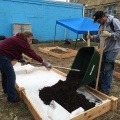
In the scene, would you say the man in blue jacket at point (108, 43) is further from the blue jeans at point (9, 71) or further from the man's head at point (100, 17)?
the blue jeans at point (9, 71)

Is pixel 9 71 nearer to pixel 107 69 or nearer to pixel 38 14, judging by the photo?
pixel 107 69

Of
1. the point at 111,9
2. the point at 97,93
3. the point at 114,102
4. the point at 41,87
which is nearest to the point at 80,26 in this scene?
the point at 41,87

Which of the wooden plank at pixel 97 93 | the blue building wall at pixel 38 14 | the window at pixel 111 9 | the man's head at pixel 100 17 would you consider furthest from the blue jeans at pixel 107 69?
the window at pixel 111 9

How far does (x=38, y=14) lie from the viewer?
1248 cm

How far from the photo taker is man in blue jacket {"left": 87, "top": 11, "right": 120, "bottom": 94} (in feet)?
11.1

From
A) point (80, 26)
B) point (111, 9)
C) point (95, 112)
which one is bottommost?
point (95, 112)

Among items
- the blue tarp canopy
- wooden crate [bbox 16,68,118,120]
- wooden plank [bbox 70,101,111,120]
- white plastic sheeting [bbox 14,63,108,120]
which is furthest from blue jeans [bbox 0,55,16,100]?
the blue tarp canopy

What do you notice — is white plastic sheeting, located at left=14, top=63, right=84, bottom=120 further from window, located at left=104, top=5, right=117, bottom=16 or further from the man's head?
window, located at left=104, top=5, right=117, bottom=16

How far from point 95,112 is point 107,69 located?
3.62ft

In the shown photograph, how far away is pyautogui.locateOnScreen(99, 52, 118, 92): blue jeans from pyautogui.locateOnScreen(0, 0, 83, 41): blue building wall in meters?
8.97

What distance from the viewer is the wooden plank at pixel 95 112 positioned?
280 cm

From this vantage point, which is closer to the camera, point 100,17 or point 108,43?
point 100,17

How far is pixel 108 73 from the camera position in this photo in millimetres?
3795

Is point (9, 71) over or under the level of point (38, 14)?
under
